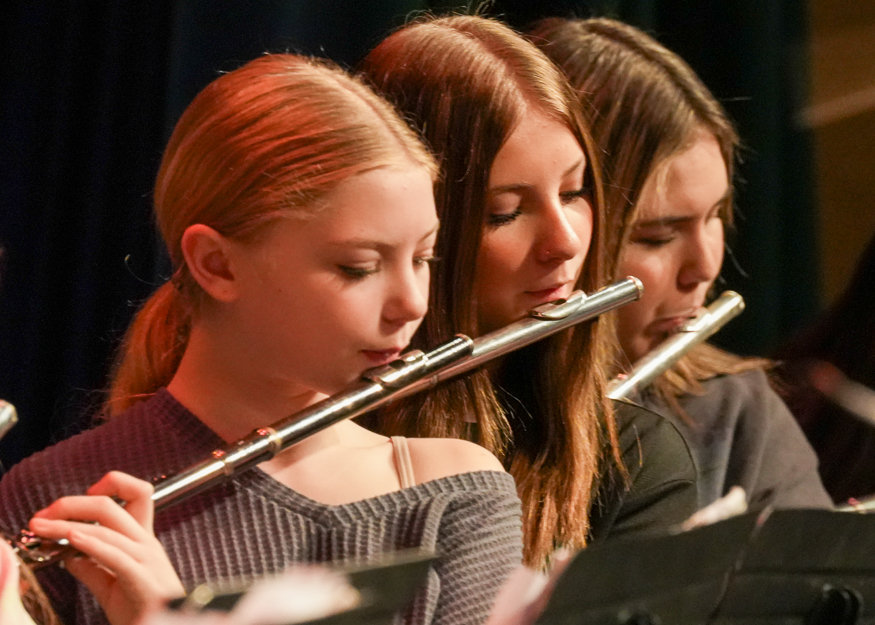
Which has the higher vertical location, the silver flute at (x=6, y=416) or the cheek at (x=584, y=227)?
the cheek at (x=584, y=227)

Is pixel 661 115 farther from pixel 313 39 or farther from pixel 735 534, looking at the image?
pixel 735 534

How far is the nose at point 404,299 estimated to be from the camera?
79cm

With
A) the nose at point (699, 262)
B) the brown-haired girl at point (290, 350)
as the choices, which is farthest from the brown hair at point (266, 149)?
the nose at point (699, 262)

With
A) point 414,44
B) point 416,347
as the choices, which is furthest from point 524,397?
point 414,44

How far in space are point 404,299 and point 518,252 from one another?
0.23 meters

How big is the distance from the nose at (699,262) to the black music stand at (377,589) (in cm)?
75

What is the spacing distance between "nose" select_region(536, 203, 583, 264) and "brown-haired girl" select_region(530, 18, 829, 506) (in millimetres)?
208

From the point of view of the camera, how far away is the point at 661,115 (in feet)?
4.13

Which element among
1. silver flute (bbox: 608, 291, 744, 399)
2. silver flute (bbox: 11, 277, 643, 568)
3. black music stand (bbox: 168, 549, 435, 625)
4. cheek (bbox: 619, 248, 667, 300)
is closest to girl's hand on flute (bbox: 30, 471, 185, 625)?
silver flute (bbox: 11, 277, 643, 568)

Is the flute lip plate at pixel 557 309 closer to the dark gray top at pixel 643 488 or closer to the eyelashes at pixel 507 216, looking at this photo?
the eyelashes at pixel 507 216

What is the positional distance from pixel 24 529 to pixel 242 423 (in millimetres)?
162

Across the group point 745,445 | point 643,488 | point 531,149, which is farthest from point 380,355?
point 745,445

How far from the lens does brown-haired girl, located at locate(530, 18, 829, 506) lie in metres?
1.25

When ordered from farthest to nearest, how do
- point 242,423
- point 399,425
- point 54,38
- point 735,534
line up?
point 54,38 < point 399,425 < point 242,423 < point 735,534
